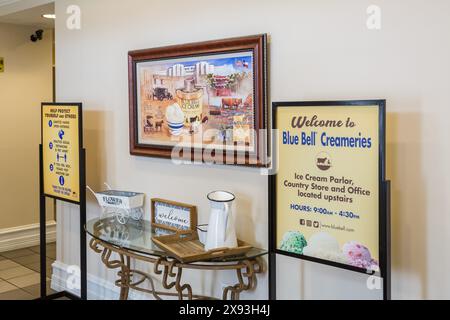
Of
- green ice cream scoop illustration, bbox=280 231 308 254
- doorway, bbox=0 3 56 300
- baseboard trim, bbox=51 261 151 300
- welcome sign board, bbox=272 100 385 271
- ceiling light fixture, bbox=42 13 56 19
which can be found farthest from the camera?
doorway, bbox=0 3 56 300

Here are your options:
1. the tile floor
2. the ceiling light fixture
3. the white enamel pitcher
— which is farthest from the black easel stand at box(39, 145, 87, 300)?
the ceiling light fixture

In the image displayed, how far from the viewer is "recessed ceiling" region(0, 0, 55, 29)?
4.09m

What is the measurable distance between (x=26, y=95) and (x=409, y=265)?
14.1ft

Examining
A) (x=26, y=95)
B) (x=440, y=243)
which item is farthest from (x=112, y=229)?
(x=26, y=95)

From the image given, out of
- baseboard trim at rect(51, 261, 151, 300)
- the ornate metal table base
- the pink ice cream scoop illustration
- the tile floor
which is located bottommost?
the tile floor

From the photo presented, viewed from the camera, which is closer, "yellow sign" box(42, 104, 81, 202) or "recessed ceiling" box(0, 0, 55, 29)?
"yellow sign" box(42, 104, 81, 202)

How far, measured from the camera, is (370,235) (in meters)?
1.87

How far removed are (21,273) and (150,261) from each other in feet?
7.81

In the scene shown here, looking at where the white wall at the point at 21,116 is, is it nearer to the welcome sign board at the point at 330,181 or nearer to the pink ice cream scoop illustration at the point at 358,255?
the welcome sign board at the point at 330,181

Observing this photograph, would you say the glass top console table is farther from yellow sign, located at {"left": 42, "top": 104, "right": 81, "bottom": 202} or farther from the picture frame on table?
yellow sign, located at {"left": 42, "top": 104, "right": 81, "bottom": 202}

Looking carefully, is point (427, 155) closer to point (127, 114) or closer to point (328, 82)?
point (328, 82)

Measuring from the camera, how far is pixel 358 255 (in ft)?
6.26

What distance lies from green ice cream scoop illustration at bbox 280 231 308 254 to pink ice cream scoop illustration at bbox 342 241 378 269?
19 cm

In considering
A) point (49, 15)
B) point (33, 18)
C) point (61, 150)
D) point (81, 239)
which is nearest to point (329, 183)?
point (81, 239)
